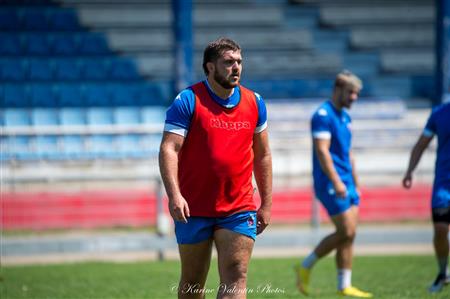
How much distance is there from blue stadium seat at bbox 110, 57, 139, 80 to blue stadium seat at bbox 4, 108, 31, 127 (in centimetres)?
326

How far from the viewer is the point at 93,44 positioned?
24750mm

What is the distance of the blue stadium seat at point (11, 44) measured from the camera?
940 inches

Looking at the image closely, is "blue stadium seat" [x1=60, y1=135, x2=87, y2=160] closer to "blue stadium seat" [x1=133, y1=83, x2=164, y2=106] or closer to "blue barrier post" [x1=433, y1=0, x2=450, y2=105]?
"blue stadium seat" [x1=133, y1=83, x2=164, y2=106]

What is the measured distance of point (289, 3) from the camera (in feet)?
92.1

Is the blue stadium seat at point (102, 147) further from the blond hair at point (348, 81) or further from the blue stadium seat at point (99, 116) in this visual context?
the blond hair at point (348, 81)

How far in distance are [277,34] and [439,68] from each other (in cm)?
590

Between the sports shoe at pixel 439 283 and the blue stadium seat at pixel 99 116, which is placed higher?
the sports shoe at pixel 439 283

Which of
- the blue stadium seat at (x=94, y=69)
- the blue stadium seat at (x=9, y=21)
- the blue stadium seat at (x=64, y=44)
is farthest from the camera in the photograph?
the blue stadium seat at (x=9, y=21)

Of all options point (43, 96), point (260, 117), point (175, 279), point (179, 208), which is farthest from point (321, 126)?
point (43, 96)

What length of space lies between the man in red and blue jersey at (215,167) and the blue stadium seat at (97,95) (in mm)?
16961

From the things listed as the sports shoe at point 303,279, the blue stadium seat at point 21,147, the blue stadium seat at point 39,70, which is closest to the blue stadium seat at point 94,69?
the blue stadium seat at point 39,70

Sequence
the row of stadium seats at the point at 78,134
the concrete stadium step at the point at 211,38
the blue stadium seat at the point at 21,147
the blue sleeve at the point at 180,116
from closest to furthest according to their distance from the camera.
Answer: the blue sleeve at the point at 180,116
the blue stadium seat at the point at 21,147
the row of stadium seats at the point at 78,134
the concrete stadium step at the point at 211,38

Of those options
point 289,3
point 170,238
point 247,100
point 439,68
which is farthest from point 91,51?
point 247,100

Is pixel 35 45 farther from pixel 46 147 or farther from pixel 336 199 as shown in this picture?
pixel 336 199
